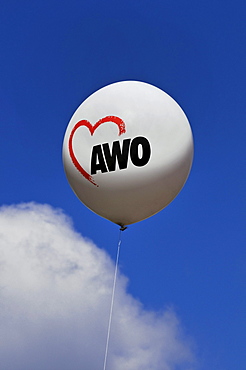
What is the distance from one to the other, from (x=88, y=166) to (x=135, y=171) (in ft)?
2.87

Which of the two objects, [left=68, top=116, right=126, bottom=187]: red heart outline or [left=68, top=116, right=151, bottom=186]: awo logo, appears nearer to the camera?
[left=68, top=116, right=151, bottom=186]: awo logo

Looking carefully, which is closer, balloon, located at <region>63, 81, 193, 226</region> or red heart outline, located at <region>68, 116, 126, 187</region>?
balloon, located at <region>63, 81, 193, 226</region>

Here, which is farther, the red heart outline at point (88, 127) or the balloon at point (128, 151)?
the red heart outline at point (88, 127)

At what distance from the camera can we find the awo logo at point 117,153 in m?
10.3

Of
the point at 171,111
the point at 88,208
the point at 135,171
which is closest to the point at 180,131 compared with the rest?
the point at 171,111

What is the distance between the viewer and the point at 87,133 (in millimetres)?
10734

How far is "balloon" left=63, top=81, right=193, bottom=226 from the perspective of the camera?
10.3 meters

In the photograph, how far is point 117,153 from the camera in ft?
34.1

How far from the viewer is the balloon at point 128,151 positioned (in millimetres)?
10320

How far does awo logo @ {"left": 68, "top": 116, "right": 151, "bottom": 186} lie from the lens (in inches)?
404

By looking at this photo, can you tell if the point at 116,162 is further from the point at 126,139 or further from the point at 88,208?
the point at 88,208

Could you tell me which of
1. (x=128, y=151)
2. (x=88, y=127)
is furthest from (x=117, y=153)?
(x=88, y=127)

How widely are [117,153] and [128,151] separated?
19 cm

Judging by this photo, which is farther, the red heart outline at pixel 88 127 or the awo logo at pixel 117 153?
the red heart outline at pixel 88 127
